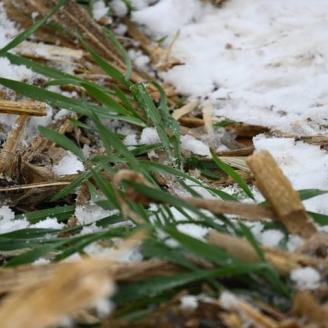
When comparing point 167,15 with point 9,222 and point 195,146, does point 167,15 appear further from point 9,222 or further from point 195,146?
point 9,222

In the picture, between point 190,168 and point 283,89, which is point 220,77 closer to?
point 283,89

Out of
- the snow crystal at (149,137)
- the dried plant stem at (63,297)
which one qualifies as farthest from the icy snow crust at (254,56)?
the dried plant stem at (63,297)

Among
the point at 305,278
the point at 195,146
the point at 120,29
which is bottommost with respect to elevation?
the point at 305,278

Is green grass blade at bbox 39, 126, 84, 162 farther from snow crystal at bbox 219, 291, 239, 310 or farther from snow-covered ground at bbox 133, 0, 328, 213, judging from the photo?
snow crystal at bbox 219, 291, 239, 310

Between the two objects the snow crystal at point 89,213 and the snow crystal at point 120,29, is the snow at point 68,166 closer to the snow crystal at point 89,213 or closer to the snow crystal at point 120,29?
the snow crystal at point 89,213

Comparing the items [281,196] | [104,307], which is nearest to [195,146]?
[281,196]

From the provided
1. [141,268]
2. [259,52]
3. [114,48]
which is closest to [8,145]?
[114,48]

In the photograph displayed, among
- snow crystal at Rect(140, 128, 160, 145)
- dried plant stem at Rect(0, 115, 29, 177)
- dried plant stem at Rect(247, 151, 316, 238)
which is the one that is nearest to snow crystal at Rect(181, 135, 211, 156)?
snow crystal at Rect(140, 128, 160, 145)
